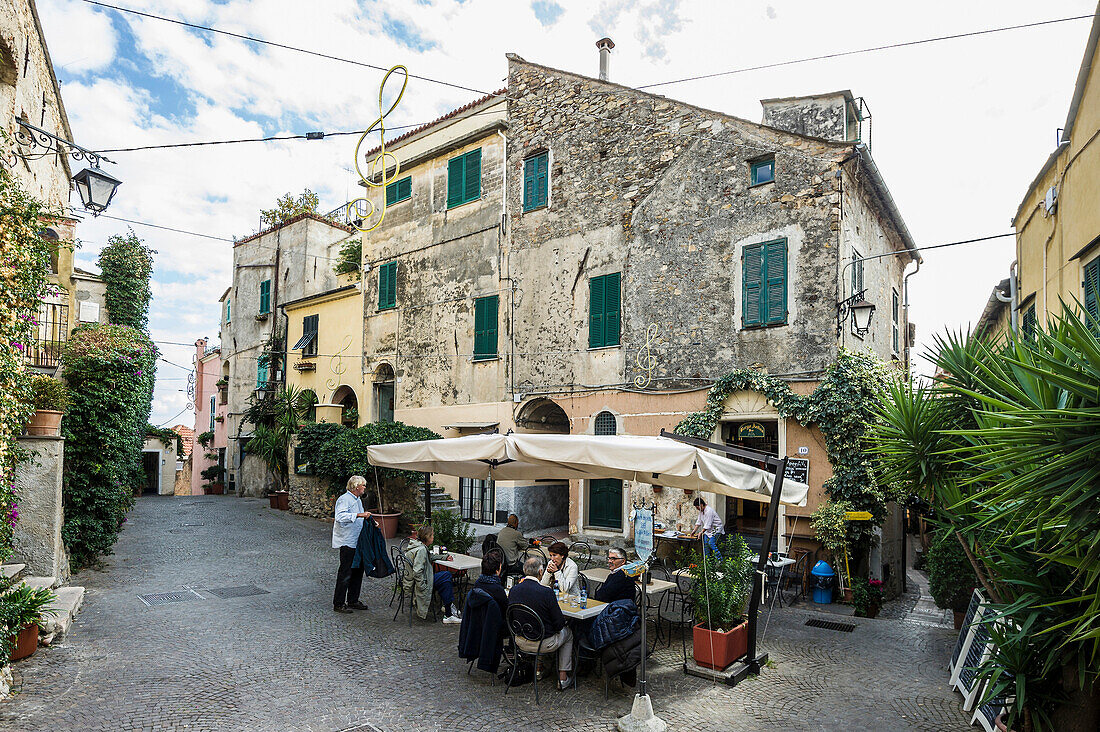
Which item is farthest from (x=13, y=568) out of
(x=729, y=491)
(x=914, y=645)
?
(x=914, y=645)

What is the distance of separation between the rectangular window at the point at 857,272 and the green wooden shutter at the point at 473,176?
9.45 m

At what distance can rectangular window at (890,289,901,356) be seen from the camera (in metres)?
16.2

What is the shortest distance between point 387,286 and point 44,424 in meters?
11.3

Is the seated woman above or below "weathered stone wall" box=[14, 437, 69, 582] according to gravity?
below

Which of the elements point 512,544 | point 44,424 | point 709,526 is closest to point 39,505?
point 44,424

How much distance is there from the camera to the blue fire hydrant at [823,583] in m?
10.3

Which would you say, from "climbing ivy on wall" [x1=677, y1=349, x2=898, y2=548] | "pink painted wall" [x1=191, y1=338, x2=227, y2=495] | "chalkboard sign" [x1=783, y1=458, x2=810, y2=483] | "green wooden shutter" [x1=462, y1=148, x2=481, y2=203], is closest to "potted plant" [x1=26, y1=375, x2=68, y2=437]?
"green wooden shutter" [x1=462, y1=148, x2=481, y2=203]

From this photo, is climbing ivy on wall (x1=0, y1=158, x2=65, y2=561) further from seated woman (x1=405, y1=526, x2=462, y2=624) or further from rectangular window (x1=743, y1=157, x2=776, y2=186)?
rectangular window (x1=743, y1=157, x2=776, y2=186)

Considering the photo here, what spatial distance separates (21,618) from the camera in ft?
20.5

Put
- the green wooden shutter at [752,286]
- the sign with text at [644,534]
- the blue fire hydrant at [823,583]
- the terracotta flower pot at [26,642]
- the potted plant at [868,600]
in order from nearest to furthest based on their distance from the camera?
the terracotta flower pot at [26,642]
the potted plant at [868,600]
the blue fire hydrant at [823,583]
the sign with text at [644,534]
the green wooden shutter at [752,286]

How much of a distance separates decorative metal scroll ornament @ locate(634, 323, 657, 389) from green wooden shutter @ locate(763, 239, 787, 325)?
2.46 metres

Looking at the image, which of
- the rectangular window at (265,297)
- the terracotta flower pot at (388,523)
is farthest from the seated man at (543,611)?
the rectangular window at (265,297)

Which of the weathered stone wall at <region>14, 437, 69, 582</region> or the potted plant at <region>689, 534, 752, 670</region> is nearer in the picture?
the potted plant at <region>689, 534, 752, 670</region>

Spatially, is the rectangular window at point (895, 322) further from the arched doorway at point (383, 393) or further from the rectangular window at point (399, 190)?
the arched doorway at point (383, 393)
